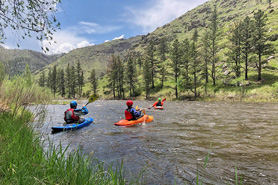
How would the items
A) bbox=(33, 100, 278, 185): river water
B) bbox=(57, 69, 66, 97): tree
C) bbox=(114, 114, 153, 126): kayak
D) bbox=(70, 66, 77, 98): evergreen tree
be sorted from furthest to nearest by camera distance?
bbox=(57, 69, 66, 97): tree < bbox=(70, 66, 77, 98): evergreen tree < bbox=(114, 114, 153, 126): kayak < bbox=(33, 100, 278, 185): river water

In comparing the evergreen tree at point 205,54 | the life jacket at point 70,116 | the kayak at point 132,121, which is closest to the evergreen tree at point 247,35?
the evergreen tree at point 205,54

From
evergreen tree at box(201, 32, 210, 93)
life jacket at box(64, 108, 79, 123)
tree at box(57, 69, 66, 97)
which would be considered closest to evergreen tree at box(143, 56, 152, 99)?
evergreen tree at box(201, 32, 210, 93)

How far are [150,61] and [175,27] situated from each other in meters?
127

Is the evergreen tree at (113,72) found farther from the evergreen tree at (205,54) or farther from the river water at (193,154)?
the river water at (193,154)

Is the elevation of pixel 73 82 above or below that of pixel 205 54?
below

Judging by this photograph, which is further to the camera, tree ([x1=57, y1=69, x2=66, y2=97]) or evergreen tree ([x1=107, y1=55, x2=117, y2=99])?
tree ([x1=57, y1=69, x2=66, y2=97])

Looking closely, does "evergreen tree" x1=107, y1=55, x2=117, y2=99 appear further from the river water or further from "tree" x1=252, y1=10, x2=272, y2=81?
the river water

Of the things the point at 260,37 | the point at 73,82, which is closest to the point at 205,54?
the point at 260,37

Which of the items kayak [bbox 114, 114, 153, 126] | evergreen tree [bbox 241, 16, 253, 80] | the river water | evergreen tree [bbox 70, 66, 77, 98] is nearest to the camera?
the river water

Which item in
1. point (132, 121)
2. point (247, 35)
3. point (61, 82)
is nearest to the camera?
point (132, 121)

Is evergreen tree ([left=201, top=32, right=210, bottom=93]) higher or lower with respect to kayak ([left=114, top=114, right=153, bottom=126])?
higher

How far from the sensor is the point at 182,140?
713 cm

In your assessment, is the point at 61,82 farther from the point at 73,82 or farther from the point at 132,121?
the point at 132,121

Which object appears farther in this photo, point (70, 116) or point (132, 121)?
point (132, 121)
